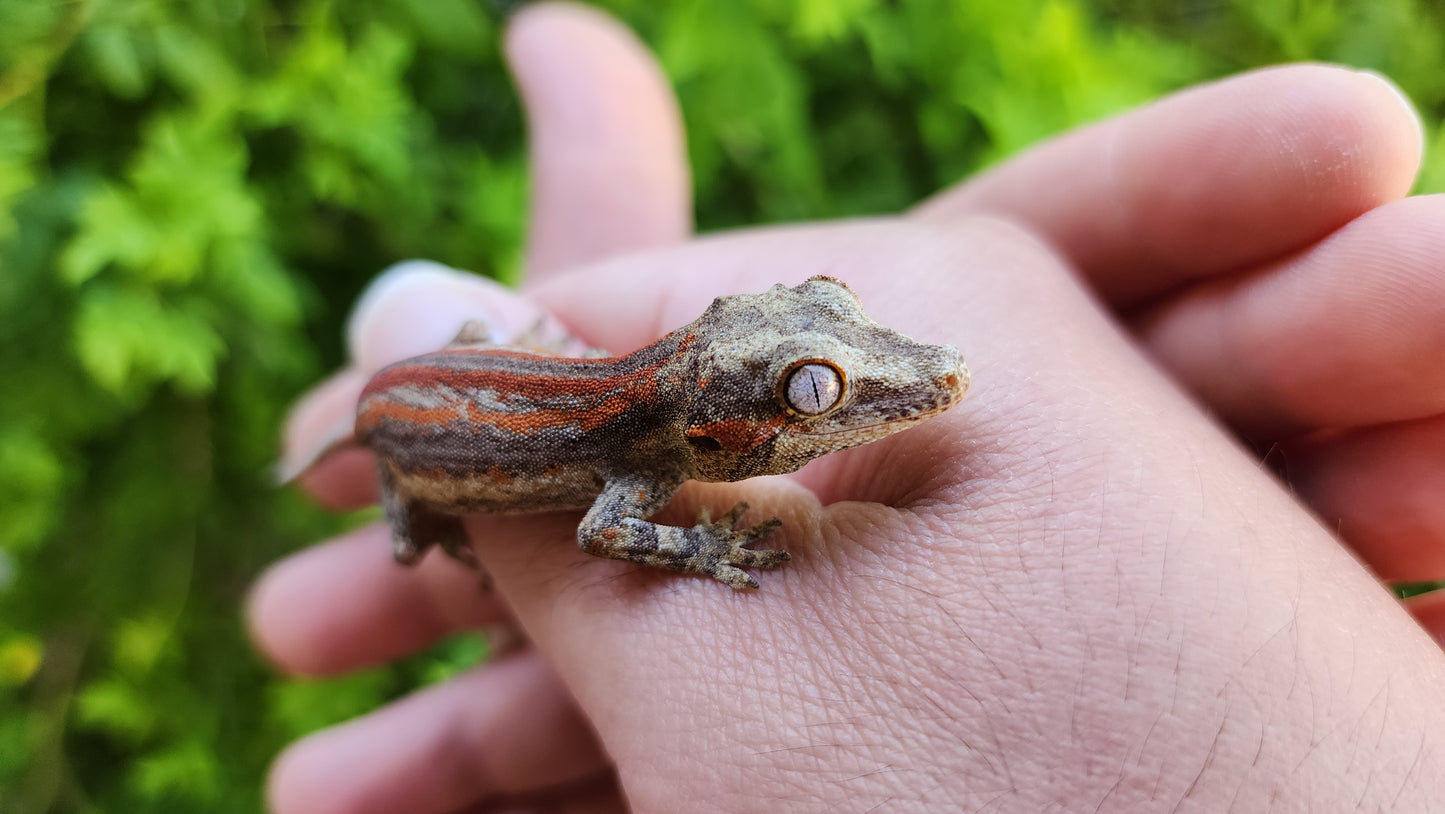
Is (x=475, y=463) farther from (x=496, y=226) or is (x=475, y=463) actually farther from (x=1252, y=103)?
(x=1252, y=103)

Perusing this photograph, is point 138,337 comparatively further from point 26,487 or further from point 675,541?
point 675,541

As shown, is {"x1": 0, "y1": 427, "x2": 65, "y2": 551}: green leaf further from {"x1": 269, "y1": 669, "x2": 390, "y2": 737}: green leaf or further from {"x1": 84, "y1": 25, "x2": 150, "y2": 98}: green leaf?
{"x1": 84, "y1": 25, "x2": 150, "y2": 98}: green leaf

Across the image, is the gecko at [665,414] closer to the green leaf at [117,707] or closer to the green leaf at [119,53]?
Answer: the green leaf at [119,53]

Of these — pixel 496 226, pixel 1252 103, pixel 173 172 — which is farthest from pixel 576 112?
pixel 1252 103

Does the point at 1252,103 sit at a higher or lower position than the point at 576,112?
lower

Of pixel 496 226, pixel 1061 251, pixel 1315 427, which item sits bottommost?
pixel 1315 427

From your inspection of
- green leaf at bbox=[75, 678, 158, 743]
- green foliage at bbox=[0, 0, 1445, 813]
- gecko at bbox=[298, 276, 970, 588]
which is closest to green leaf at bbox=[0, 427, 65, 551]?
green foliage at bbox=[0, 0, 1445, 813]
